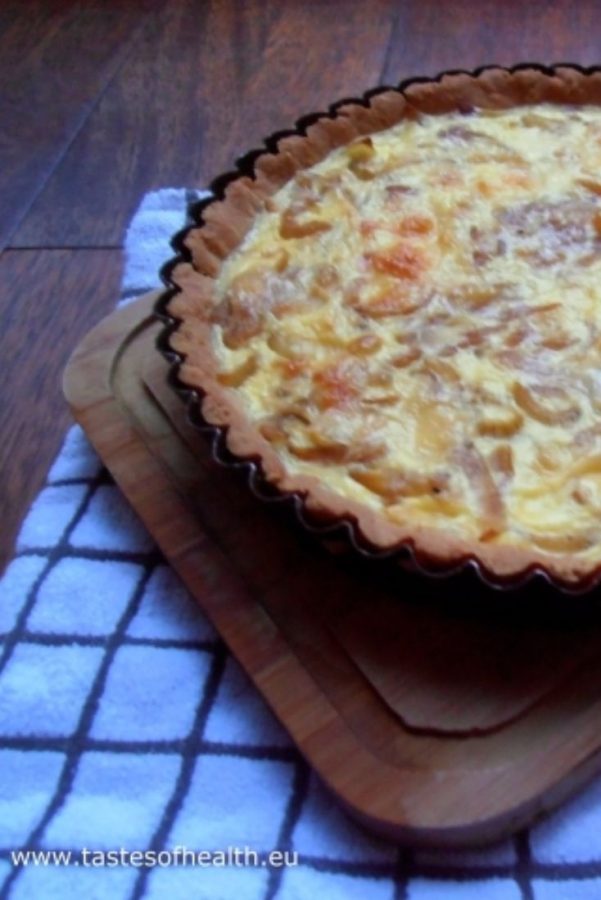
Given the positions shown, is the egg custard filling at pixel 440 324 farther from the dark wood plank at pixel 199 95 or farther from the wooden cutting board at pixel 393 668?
the dark wood plank at pixel 199 95

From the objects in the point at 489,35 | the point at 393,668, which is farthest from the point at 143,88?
the point at 393,668

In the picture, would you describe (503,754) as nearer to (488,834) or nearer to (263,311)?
(488,834)

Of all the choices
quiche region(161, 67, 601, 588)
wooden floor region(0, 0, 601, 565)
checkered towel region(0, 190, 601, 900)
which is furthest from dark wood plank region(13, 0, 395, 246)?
checkered towel region(0, 190, 601, 900)

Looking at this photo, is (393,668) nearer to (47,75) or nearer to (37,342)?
(37,342)

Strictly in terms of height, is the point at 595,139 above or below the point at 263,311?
above

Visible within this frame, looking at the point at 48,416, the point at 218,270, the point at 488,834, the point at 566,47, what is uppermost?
the point at 566,47

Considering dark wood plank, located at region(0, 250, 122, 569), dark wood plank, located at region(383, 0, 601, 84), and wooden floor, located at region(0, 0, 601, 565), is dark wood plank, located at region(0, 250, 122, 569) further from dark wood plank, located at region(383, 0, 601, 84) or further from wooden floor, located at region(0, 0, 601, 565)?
dark wood plank, located at region(383, 0, 601, 84)

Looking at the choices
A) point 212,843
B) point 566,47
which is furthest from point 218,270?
point 566,47
